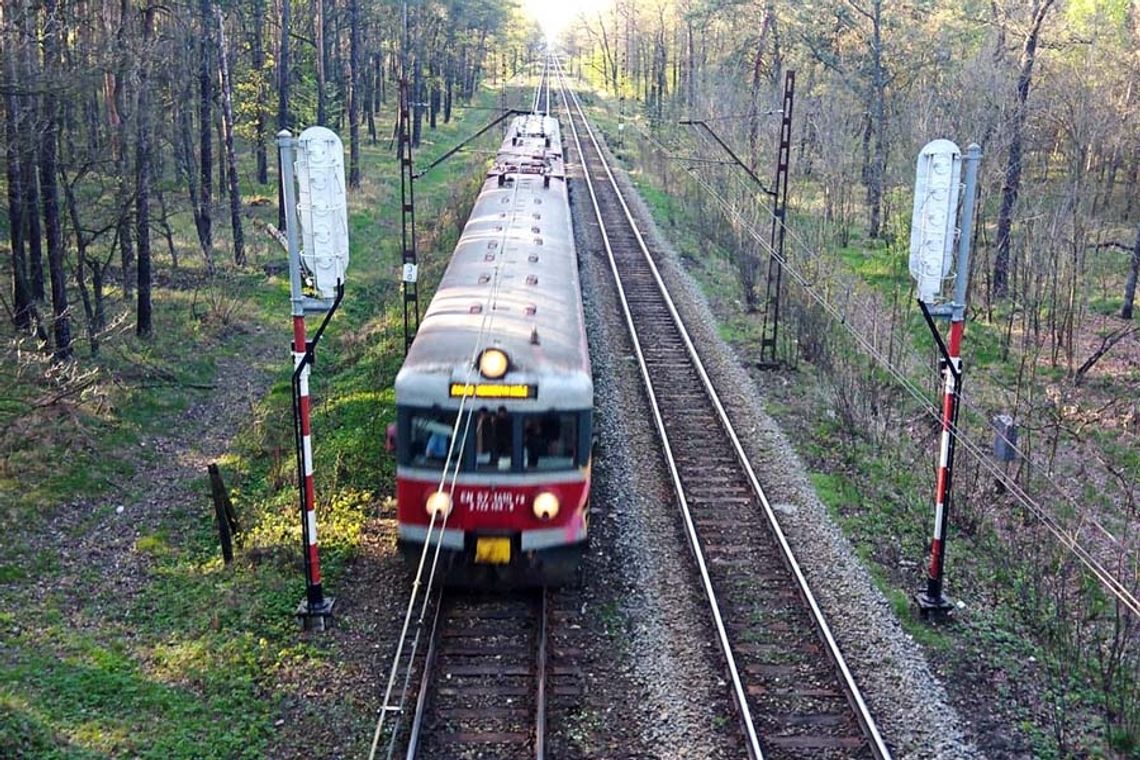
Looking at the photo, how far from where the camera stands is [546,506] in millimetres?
10227

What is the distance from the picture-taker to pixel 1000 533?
13.6 meters

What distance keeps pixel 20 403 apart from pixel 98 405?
1.21 metres

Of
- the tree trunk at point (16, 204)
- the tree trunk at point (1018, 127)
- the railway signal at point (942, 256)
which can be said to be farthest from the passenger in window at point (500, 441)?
the tree trunk at point (1018, 127)

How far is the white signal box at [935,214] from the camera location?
10.1 m

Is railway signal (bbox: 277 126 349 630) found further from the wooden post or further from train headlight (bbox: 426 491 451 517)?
the wooden post

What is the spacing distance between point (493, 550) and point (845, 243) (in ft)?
77.7

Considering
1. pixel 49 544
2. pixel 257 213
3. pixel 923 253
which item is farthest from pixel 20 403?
pixel 257 213

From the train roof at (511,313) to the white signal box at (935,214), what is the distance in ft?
12.0

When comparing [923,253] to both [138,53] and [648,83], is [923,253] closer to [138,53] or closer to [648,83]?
[138,53]

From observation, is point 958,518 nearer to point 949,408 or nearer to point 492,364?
point 949,408

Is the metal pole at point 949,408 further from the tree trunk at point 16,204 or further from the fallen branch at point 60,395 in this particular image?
the tree trunk at point 16,204

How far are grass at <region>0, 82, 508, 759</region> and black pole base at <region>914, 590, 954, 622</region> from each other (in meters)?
6.36

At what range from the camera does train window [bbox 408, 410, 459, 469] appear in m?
10.1

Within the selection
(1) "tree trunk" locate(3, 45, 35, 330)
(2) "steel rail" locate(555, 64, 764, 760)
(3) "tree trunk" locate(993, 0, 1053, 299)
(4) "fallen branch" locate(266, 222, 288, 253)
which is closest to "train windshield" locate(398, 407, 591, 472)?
(2) "steel rail" locate(555, 64, 764, 760)
